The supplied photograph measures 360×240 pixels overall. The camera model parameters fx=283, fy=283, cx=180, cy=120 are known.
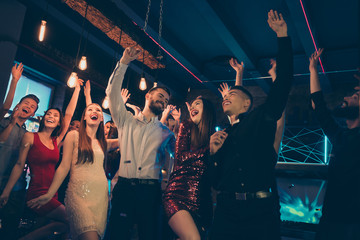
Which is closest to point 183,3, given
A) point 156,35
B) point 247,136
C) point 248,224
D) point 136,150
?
point 156,35

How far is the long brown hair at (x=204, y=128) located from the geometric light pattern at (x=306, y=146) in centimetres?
671

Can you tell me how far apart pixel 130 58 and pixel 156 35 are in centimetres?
368

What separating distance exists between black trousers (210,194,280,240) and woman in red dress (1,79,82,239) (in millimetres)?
1781

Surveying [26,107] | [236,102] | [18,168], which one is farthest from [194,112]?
[26,107]

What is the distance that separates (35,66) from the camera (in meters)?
5.24

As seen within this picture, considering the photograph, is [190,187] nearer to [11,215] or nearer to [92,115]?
[92,115]

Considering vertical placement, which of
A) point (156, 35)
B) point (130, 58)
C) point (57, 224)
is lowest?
point (57, 224)

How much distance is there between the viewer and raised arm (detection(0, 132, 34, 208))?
9.24 ft

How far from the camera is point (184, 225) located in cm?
200

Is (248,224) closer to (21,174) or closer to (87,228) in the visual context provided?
(87,228)

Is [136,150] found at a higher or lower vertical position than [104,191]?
higher

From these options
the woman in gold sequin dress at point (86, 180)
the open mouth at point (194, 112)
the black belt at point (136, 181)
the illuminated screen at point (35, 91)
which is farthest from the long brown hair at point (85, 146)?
the illuminated screen at point (35, 91)

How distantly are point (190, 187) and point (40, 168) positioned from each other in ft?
5.88

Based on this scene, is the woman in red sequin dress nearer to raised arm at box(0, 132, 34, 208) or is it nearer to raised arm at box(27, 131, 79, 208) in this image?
raised arm at box(27, 131, 79, 208)
